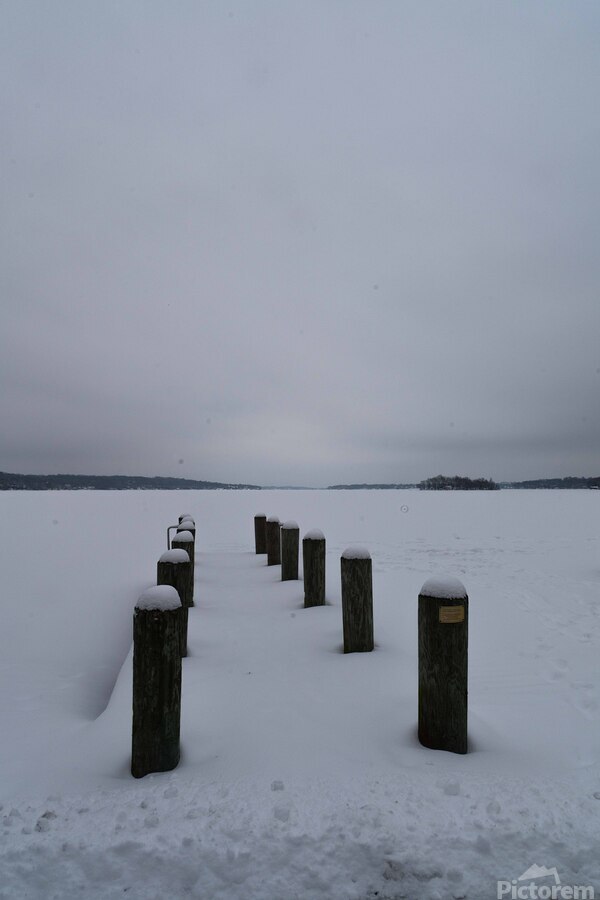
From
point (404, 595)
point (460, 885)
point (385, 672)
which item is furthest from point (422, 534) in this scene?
point (460, 885)

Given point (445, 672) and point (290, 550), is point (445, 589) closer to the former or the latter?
point (445, 672)

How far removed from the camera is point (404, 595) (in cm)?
739

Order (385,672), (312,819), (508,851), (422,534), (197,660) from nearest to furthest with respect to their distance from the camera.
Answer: (508,851)
(312,819)
(385,672)
(197,660)
(422,534)

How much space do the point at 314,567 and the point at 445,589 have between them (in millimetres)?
3413

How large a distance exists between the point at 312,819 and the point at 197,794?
63cm

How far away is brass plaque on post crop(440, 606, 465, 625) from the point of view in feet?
9.93

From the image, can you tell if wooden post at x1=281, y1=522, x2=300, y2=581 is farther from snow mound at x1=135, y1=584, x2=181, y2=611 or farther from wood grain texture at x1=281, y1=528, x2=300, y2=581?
snow mound at x1=135, y1=584, x2=181, y2=611

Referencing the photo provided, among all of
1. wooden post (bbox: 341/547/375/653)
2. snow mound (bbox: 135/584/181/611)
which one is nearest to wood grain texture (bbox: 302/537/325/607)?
wooden post (bbox: 341/547/375/653)

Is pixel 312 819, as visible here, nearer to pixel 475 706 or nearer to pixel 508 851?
pixel 508 851

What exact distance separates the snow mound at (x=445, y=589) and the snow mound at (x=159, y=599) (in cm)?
149

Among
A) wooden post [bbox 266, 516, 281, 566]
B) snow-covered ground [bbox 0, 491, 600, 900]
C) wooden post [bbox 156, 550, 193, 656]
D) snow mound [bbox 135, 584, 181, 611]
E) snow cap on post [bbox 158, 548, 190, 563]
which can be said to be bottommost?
snow-covered ground [bbox 0, 491, 600, 900]

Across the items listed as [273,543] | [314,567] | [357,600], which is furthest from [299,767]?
[273,543]

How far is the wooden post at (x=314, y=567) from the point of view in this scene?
6.28 metres

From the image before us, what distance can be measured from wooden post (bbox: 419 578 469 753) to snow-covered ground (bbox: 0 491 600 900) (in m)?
0.13
